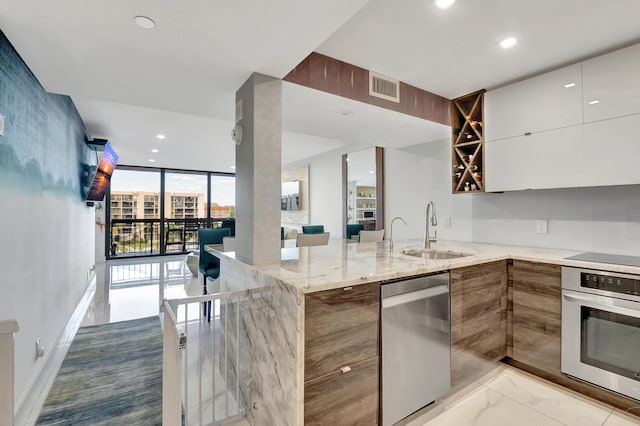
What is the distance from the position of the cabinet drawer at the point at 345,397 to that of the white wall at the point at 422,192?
7.52ft

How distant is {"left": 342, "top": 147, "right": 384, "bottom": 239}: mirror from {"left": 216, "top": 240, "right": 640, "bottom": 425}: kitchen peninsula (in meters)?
2.31

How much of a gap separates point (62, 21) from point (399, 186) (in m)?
3.63

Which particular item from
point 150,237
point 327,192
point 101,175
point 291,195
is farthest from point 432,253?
point 150,237

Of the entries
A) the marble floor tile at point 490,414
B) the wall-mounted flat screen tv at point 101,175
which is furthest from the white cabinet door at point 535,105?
the wall-mounted flat screen tv at point 101,175

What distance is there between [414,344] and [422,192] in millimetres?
2424

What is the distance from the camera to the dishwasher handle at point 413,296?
1604mm

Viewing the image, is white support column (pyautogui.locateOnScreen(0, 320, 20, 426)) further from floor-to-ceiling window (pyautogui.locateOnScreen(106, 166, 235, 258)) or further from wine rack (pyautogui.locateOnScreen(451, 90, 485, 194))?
floor-to-ceiling window (pyautogui.locateOnScreen(106, 166, 235, 258))

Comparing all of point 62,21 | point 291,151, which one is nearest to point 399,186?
point 291,151

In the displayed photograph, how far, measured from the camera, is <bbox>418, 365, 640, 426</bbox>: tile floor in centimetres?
177

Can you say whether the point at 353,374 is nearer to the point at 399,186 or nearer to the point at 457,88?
the point at 457,88

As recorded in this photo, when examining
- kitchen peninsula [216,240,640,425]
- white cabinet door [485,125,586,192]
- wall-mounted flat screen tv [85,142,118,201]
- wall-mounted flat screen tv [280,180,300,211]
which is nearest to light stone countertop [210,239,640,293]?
kitchen peninsula [216,240,640,425]

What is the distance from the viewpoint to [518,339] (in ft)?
7.36

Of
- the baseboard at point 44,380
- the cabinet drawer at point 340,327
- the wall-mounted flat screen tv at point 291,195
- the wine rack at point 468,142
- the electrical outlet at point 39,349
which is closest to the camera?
the cabinet drawer at point 340,327

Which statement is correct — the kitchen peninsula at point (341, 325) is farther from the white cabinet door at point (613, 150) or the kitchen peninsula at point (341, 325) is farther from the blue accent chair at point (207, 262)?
the blue accent chair at point (207, 262)
